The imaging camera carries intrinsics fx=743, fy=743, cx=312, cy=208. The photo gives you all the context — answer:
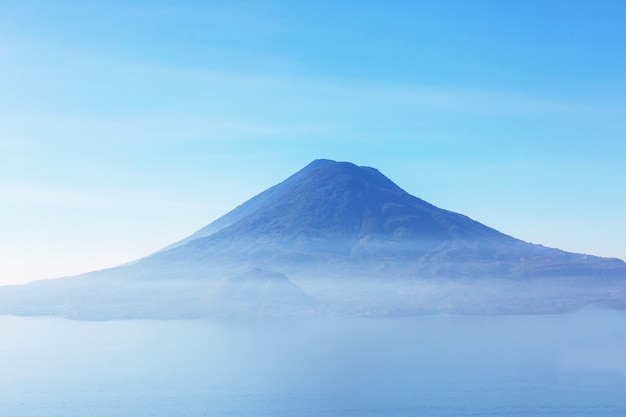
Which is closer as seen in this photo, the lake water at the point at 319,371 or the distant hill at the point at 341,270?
the lake water at the point at 319,371

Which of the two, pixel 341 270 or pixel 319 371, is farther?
pixel 341 270

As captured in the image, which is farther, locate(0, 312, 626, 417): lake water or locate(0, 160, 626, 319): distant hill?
locate(0, 160, 626, 319): distant hill

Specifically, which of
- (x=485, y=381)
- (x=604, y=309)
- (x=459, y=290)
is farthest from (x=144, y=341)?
(x=604, y=309)

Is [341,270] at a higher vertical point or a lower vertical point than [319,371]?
higher

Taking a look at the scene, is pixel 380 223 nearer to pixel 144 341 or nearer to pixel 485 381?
pixel 144 341

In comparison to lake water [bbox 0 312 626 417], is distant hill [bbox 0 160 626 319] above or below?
above
